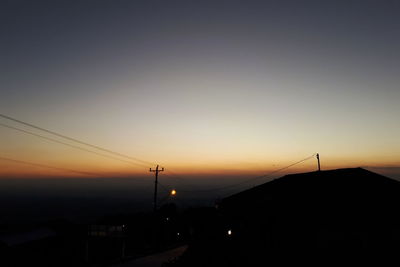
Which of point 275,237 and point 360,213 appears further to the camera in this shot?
point 275,237

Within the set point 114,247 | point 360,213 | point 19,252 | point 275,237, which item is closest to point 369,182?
point 360,213

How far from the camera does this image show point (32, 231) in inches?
1122

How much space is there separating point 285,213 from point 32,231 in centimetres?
2612

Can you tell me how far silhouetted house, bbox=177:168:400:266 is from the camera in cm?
1380

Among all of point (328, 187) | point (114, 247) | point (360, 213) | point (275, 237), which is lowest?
point (114, 247)

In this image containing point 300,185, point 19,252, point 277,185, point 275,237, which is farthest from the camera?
point 19,252

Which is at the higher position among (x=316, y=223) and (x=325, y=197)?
(x=325, y=197)

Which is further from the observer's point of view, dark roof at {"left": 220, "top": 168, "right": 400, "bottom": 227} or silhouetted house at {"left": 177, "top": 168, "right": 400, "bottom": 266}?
dark roof at {"left": 220, "top": 168, "right": 400, "bottom": 227}

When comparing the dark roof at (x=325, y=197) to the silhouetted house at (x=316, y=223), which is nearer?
the silhouetted house at (x=316, y=223)

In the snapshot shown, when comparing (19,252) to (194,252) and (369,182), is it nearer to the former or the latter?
(194,252)

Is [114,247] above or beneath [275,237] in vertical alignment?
beneath

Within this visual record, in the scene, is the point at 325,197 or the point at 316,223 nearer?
the point at 316,223

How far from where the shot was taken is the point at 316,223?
14719 millimetres

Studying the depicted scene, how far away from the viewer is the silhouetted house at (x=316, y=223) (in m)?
13.8
